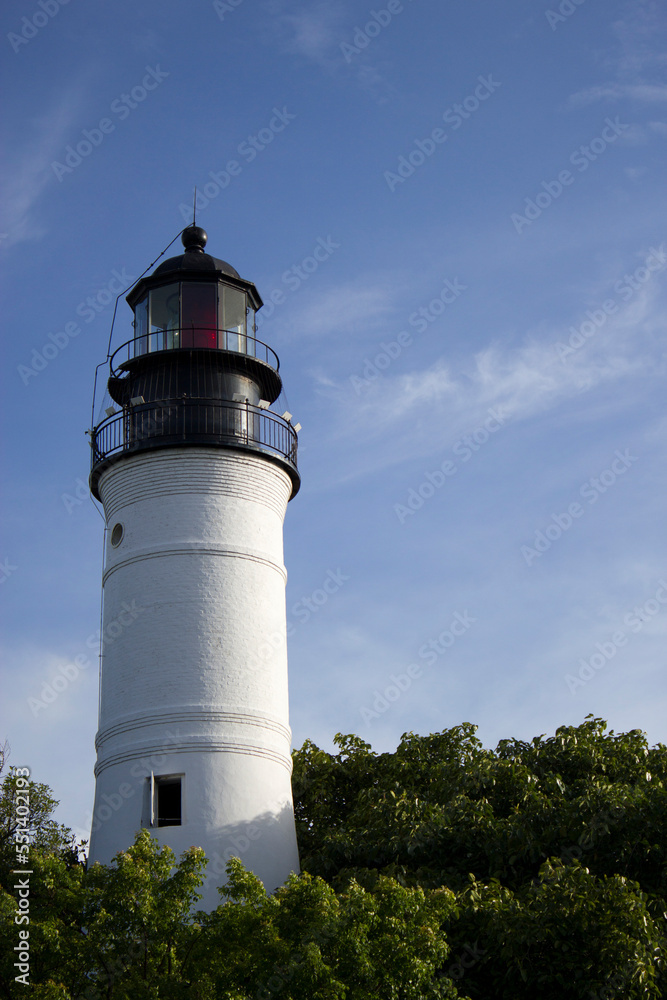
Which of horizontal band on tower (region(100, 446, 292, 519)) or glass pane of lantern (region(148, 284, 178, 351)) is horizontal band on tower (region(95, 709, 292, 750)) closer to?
horizontal band on tower (region(100, 446, 292, 519))

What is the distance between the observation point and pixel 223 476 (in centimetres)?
2286

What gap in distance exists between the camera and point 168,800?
2122cm

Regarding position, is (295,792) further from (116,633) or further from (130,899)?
(130,899)

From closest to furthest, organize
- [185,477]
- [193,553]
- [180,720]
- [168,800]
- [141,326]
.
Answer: [180,720], [168,800], [193,553], [185,477], [141,326]

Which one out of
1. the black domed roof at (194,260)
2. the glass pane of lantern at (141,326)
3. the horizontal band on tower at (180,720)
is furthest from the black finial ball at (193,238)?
the horizontal band on tower at (180,720)

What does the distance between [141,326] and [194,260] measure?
1777 millimetres

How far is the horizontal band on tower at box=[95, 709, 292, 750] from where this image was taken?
21.1 metres

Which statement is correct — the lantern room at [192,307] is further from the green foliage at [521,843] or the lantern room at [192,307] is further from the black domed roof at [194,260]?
the green foliage at [521,843]

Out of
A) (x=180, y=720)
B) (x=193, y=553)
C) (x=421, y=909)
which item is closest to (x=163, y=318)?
(x=193, y=553)

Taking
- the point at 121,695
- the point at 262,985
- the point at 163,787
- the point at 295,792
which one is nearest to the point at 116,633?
the point at 121,695

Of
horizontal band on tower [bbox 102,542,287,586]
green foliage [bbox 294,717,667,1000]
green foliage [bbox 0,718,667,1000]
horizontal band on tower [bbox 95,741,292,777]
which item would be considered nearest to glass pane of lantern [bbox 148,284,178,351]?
horizontal band on tower [bbox 102,542,287,586]

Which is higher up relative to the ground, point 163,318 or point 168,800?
point 163,318

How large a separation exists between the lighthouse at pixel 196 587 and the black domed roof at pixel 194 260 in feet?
0.18

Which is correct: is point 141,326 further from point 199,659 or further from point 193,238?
point 199,659
